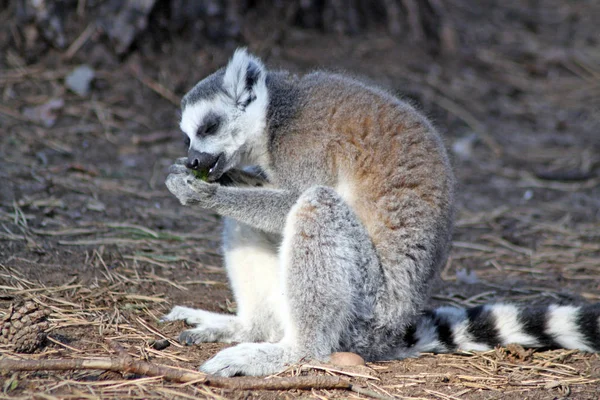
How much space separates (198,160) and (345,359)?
167 cm

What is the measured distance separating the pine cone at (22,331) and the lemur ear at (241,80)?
200cm

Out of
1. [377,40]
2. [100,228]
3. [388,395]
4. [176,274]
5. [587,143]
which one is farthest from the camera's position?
[377,40]

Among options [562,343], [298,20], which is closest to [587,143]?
[298,20]

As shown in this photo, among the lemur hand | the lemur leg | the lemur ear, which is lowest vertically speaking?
the lemur leg

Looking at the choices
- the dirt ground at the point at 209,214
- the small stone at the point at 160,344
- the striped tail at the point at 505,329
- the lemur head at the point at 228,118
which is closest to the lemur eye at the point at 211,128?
the lemur head at the point at 228,118

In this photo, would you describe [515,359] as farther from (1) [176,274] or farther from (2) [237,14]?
(2) [237,14]

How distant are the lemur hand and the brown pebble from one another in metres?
1.30

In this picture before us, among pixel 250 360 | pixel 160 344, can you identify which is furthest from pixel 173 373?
pixel 160 344

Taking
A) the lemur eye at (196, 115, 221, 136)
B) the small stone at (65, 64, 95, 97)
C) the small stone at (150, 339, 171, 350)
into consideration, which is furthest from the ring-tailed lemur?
the small stone at (65, 64, 95, 97)

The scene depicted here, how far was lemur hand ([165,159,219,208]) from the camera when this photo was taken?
459cm

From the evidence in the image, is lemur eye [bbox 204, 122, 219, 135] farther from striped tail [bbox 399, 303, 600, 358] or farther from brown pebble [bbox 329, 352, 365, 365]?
striped tail [bbox 399, 303, 600, 358]

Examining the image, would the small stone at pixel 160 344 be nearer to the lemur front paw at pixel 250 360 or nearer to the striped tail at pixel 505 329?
the lemur front paw at pixel 250 360

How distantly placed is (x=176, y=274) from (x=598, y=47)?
987 cm

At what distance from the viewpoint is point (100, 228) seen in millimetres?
5984
